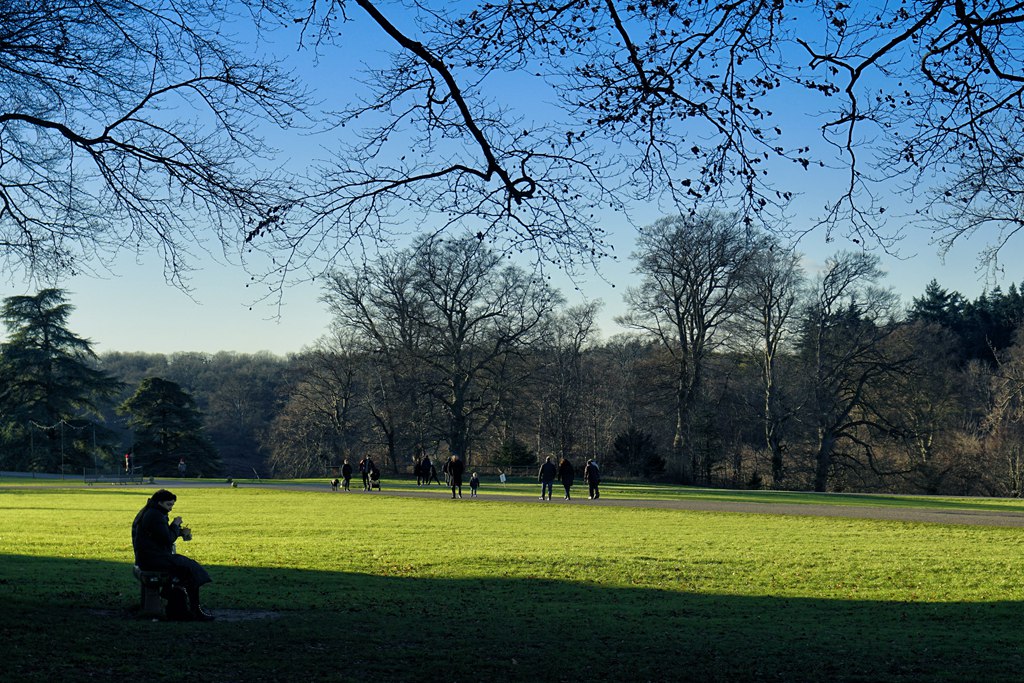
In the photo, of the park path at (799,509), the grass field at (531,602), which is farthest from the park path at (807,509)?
the grass field at (531,602)

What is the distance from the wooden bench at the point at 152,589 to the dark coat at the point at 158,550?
6 cm

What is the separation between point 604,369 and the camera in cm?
6919

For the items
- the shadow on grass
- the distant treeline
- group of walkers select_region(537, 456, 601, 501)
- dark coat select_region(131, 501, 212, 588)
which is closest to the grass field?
the shadow on grass

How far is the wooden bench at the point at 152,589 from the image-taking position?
37.9 ft

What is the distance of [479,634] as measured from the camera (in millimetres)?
11297

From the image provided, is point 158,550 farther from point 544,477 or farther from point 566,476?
point 566,476

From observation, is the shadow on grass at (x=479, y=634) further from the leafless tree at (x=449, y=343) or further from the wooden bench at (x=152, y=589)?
the leafless tree at (x=449, y=343)

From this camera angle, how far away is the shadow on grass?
9164 mm

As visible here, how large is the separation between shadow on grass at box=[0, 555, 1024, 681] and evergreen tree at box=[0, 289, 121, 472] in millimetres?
59745

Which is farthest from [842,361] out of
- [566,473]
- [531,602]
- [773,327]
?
[531,602]

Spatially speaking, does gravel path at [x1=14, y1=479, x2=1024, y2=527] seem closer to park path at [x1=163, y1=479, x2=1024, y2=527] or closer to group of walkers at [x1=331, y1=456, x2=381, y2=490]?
park path at [x1=163, y1=479, x2=1024, y2=527]

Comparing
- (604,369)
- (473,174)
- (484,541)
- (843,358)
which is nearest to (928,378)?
(843,358)

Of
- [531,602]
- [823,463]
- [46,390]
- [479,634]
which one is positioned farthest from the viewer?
[46,390]

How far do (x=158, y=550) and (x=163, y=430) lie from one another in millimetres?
66066
